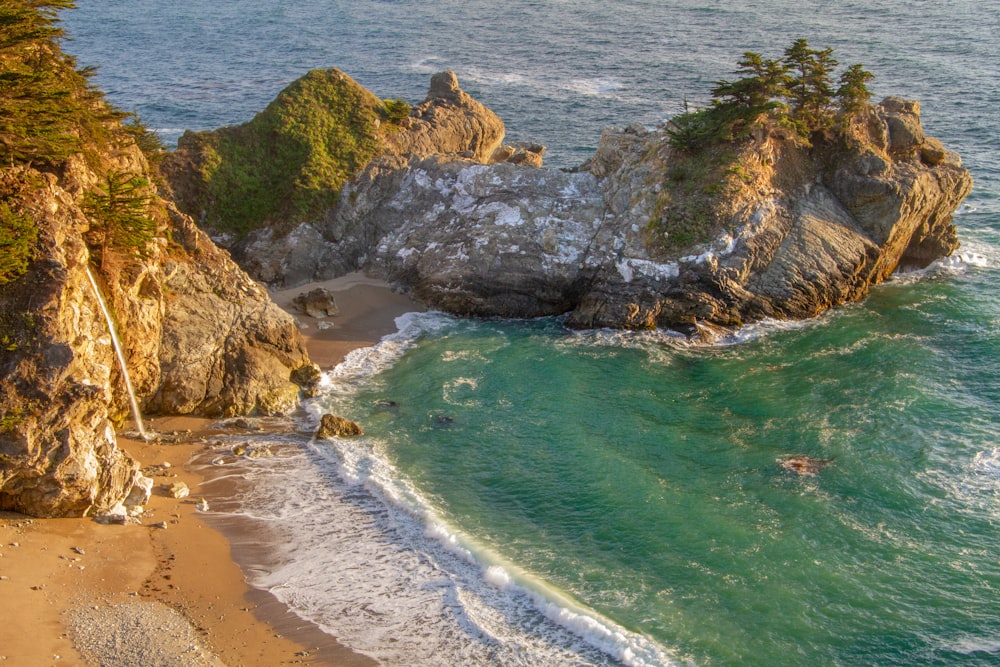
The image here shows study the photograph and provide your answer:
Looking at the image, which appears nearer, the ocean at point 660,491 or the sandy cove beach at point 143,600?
the sandy cove beach at point 143,600

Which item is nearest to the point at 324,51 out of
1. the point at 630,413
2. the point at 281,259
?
the point at 281,259

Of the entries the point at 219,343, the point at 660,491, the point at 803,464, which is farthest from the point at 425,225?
the point at 803,464

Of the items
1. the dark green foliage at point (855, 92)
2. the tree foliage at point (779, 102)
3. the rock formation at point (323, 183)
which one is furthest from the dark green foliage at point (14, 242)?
the dark green foliage at point (855, 92)

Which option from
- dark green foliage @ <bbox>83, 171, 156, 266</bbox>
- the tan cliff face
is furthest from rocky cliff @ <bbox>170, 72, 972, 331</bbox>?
dark green foliage @ <bbox>83, 171, 156, 266</bbox>

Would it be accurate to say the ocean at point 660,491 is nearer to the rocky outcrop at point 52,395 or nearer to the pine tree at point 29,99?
the rocky outcrop at point 52,395

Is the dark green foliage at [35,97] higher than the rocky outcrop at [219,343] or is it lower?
higher

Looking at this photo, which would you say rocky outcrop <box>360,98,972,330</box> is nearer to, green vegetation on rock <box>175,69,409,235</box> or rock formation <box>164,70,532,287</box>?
rock formation <box>164,70,532,287</box>
